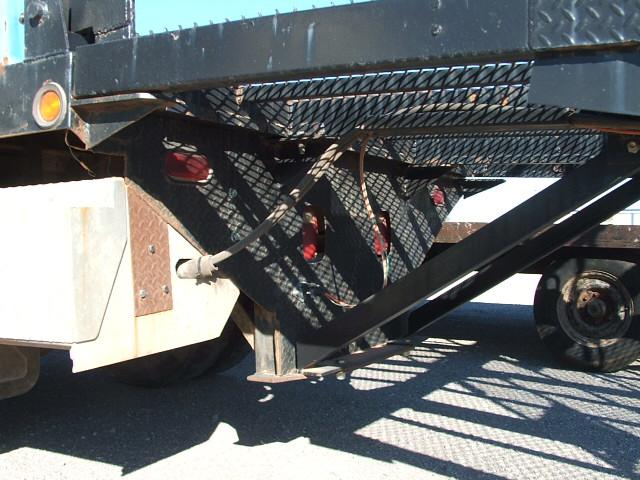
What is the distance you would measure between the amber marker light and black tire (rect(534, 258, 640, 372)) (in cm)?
429

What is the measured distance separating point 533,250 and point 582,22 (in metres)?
1.76

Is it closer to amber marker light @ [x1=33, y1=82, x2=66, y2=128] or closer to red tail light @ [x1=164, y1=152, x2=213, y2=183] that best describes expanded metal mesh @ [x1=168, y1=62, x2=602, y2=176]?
red tail light @ [x1=164, y1=152, x2=213, y2=183]

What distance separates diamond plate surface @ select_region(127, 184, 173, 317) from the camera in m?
2.55

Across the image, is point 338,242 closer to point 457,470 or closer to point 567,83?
point 457,470

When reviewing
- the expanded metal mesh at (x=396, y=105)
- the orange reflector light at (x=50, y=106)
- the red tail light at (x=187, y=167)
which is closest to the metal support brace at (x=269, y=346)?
the red tail light at (x=187, y=167)

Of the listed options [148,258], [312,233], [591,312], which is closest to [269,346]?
[312,233]

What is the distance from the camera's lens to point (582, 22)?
160 cm

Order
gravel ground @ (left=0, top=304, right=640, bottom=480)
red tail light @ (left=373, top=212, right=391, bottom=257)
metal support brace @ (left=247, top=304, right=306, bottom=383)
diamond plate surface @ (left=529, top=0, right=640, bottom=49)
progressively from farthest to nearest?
red tail light @ (left=373, top=212, right=391, bottom=257) < gravel ground @ (left=0, top=304, right=640, bottom=480) < metal support brace @ (left=247, top=304, right=306, bottom=383) < diamond plate surface @ (left=529, top=0, right=640, bottom=49)

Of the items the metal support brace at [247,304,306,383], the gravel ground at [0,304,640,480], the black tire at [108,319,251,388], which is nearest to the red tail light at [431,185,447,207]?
the gravel ground at [0,304,640,480]

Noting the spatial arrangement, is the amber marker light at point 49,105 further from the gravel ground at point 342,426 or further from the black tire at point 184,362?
the black tire at point 184,362

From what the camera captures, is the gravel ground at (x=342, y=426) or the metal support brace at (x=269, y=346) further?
the gravel ground at (x=342, y=426)

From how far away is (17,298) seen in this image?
2.36m

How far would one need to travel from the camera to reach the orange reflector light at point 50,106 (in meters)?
2.31

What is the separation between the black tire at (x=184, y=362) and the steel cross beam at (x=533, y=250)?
46.5 inches
